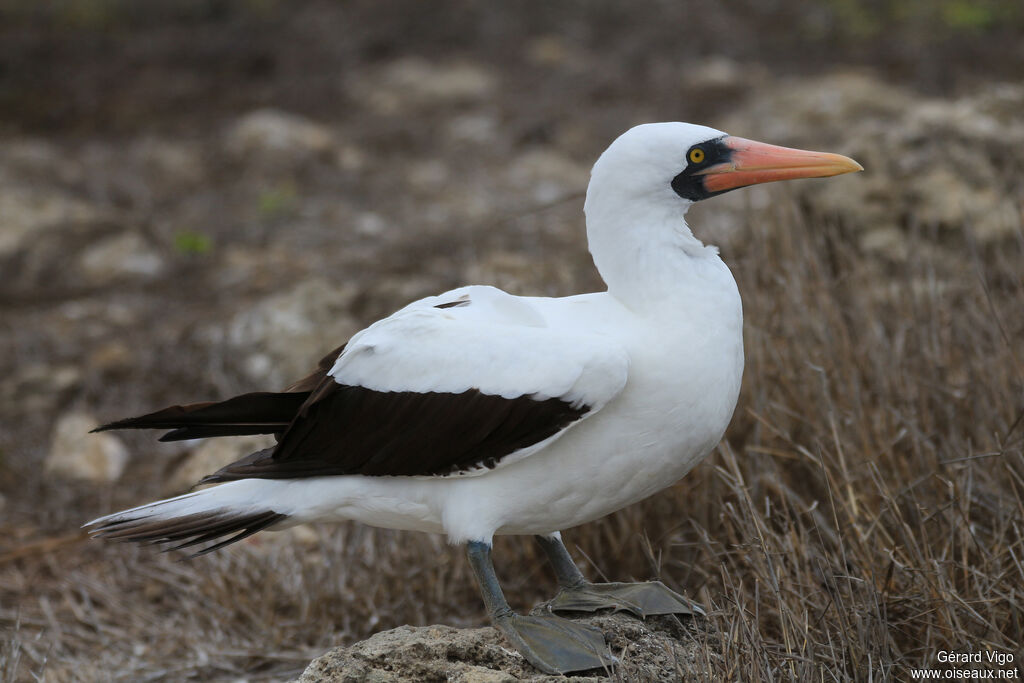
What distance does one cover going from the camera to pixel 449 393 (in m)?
2.73

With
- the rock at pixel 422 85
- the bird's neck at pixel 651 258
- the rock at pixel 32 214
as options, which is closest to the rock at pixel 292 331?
the rock at pixel 32 214

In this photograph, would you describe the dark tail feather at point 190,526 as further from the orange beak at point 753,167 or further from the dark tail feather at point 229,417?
the orange beak at point 753,167

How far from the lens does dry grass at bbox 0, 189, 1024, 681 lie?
9.07 feet

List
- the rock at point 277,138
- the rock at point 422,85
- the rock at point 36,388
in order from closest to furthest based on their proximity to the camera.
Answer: the rock at point 36,388 < the rock at point 277,138 < the rock at point 422,85

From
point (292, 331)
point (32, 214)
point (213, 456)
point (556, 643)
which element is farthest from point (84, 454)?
point (556, 643)

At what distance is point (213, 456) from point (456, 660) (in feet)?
8.07

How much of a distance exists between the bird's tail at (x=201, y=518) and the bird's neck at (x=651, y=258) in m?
1.08

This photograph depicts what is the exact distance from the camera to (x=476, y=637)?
266 cm

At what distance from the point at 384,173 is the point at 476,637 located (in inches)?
269

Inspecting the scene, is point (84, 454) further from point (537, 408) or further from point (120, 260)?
point (537, 408)

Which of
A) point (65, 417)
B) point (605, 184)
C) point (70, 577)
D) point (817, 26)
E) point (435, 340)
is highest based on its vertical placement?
point (817, 26)

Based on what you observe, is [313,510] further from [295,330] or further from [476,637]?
[295,330]

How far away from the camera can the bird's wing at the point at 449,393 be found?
8.54ft

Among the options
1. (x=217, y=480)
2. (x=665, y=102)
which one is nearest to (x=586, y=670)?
(x=217, y=480)
